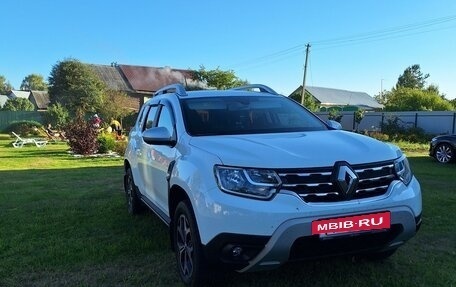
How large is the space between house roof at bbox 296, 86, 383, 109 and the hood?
57.0 m

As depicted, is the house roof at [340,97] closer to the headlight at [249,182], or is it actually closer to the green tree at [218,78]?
the green tree at [218,78]

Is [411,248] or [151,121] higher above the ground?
[151,121]

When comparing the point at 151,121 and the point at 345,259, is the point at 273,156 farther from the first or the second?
the point at 151,121

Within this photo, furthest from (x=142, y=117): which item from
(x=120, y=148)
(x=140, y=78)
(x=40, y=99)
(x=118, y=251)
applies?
(x=40, y=99)

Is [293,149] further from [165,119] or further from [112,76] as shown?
[112,76]

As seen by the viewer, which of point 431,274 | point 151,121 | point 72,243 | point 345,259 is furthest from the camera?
point 151,121

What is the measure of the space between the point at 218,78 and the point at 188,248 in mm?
45083

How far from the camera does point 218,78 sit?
48.1 m

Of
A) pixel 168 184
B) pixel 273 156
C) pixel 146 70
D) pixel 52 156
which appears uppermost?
pixel 146 70

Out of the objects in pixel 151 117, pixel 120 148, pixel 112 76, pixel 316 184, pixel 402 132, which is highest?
pixel 112 76

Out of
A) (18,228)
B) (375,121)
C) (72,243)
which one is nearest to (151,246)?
(72,243)

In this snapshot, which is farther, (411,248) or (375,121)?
(375,121)

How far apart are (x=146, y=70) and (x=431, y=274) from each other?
51640 millimetres

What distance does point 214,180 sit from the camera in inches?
128
